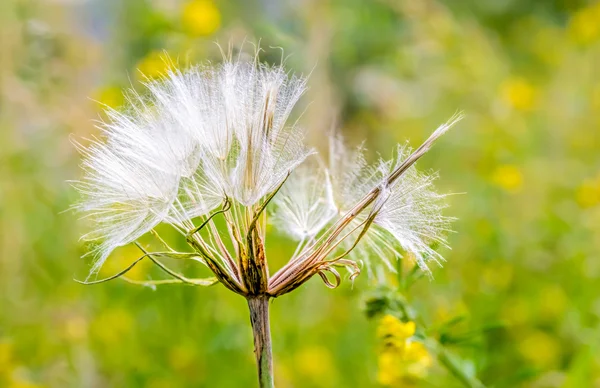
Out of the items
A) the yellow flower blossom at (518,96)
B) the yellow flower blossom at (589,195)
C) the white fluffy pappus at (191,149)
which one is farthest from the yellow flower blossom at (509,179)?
the white fluffy pappus at (191,149)

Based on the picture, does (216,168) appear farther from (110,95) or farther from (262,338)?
(110,95)

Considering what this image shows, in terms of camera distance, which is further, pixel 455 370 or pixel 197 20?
pixel 197 20

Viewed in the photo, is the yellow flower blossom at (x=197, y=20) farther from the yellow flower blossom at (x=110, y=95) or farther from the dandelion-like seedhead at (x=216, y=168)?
the dandelion-like seedhead at (x=216, y=168)

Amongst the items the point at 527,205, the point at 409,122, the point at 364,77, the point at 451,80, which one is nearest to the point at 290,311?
the point at 527,205

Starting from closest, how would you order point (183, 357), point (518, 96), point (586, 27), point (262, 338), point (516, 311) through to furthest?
point (262, 338) → point (183, 357) → point (516, 311) → point (518, 96) → point (586, 27)

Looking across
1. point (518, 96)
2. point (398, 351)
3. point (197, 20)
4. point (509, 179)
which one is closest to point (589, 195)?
point (509, 179)

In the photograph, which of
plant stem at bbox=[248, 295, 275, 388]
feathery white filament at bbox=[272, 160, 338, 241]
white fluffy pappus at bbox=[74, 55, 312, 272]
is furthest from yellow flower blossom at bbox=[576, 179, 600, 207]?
plant stem at bbox=[248, 295, 275, 388]

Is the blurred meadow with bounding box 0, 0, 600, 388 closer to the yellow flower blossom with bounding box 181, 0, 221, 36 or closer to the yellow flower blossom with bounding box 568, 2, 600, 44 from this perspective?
the yellow flower blossom with bounding box 181, 0, 221, 36
